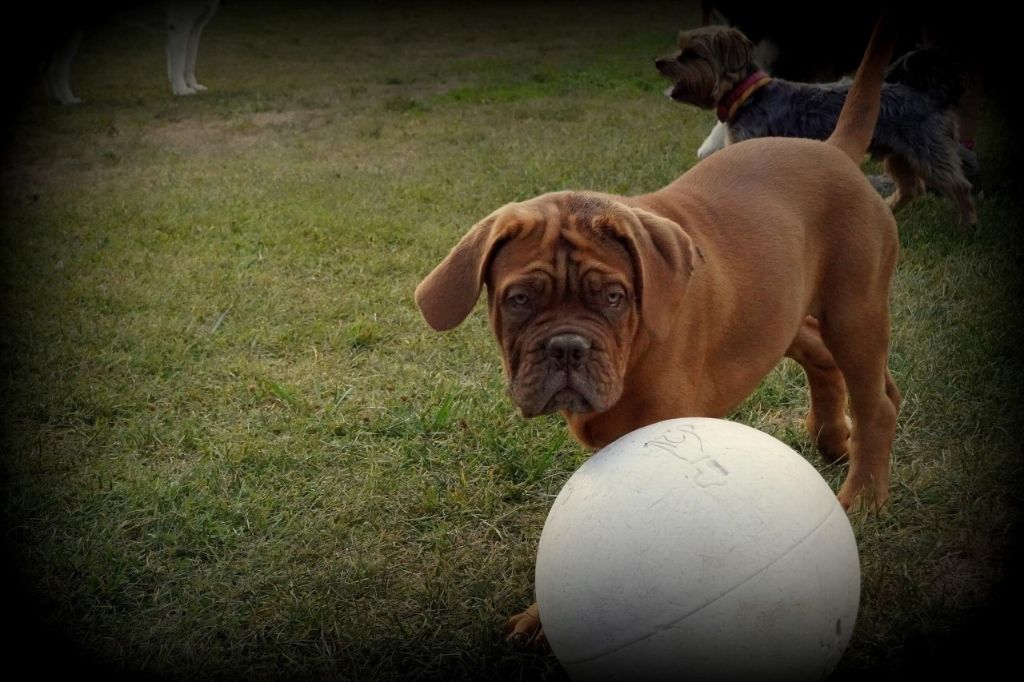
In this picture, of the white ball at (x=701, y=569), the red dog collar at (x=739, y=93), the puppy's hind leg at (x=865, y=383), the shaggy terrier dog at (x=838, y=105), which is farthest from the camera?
the red dog collar at (x=739, y=93)

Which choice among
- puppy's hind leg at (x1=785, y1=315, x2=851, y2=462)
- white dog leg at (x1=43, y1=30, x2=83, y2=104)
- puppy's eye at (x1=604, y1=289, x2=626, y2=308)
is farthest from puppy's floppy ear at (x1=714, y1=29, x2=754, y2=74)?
white dog leg at (x1=43, y1=30, x2=83, y2=104)

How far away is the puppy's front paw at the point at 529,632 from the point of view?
11.2ft

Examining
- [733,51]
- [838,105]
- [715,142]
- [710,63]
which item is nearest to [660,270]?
[838,105]

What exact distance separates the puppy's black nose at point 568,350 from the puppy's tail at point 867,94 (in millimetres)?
1935

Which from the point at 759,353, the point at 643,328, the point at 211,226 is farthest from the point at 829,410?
the point at 211,226

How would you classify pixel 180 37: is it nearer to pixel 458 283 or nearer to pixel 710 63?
pixel 710 63

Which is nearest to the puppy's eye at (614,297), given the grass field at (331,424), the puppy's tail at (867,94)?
→ the grass field at (331,424)

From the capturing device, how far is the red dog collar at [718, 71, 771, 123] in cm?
881

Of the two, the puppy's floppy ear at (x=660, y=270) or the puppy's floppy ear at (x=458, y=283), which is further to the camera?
the puppy's floppy ear at (x=458, y=283)

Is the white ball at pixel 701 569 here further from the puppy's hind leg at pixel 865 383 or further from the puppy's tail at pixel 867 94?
the puppy's tail at pixel 867 94

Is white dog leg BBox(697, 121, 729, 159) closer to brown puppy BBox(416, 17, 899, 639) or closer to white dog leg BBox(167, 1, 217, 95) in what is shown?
brown puppy BBox(416, 17, 899, 639)

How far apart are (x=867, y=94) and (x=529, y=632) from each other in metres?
2.85

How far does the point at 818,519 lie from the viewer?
2.86m

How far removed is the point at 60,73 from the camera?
48.8 feet
